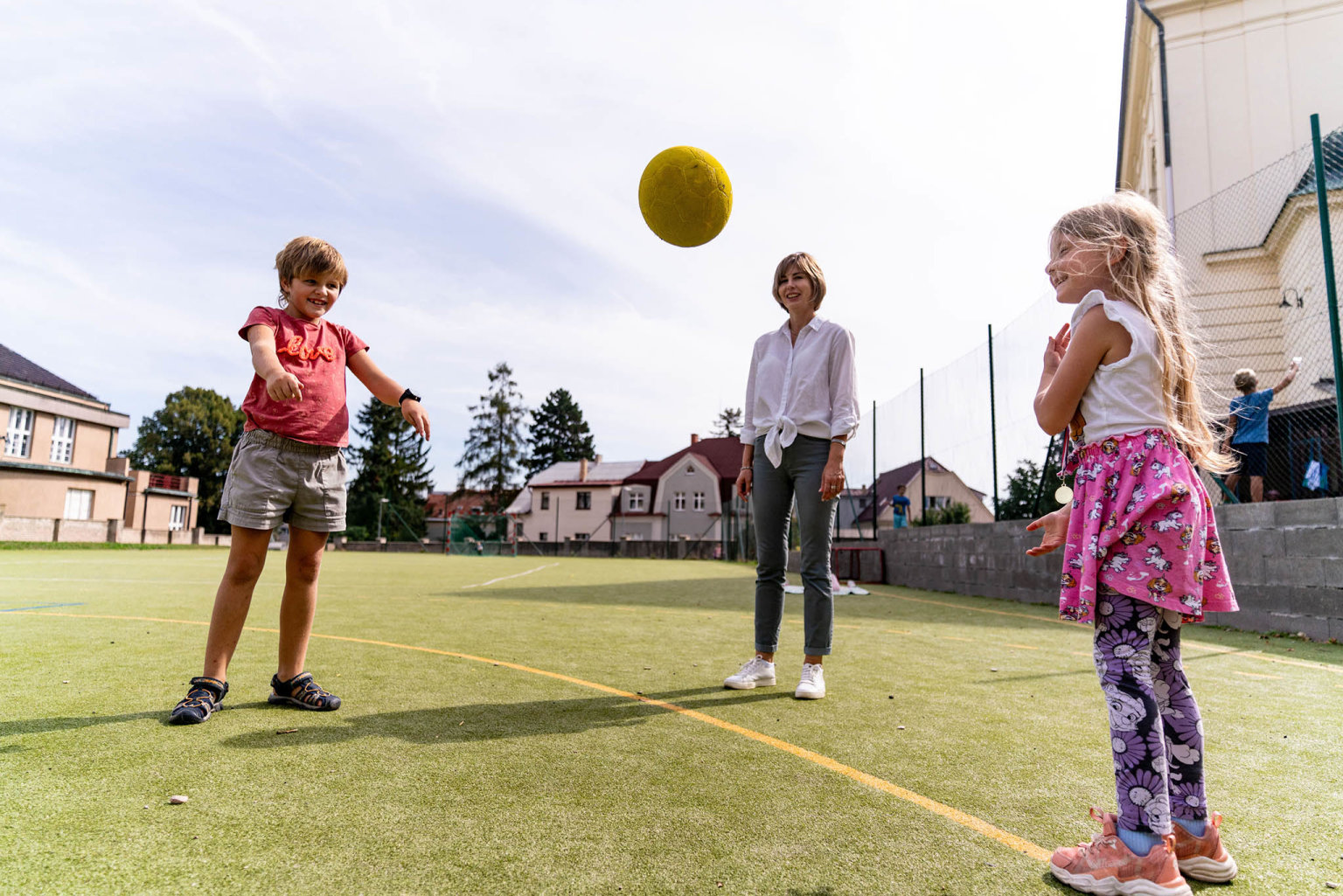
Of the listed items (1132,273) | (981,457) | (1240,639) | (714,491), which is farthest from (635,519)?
(1132,273)

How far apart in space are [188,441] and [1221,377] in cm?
6183

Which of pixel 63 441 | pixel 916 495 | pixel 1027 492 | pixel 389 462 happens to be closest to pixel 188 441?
pixel 389 462

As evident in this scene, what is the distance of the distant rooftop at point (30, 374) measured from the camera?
1310 inches

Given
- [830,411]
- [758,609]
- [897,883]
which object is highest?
[830,411]

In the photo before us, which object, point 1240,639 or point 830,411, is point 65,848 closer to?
point 830,411

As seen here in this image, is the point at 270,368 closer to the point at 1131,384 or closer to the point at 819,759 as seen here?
the point at 819,759

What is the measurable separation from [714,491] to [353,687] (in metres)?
42.3

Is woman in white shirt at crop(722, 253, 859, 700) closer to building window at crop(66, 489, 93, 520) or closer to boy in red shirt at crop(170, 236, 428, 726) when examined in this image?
boy in red shirt at crop(170, 236, 428, 726)

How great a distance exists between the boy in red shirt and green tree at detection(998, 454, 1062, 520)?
26.4 feet

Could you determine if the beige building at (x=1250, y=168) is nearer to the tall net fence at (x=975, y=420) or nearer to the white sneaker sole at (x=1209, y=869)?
the tall net fence at (x=975, y=420)

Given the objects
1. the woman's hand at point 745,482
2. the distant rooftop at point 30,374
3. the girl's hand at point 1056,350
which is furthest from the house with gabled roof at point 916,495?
the distant rooftop at point 30,374

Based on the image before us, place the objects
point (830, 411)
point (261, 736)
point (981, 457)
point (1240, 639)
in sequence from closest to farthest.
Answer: point (261, 736)
point (830, 411)
point (1240, 639)
point (981, 457)

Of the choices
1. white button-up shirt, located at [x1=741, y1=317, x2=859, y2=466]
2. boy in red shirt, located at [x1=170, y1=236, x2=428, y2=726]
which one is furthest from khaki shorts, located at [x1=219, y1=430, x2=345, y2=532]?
white button-up shirt, located at [x1=741, y1=317, x2=859, y2=466]

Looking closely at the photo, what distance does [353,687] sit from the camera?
3279mm
